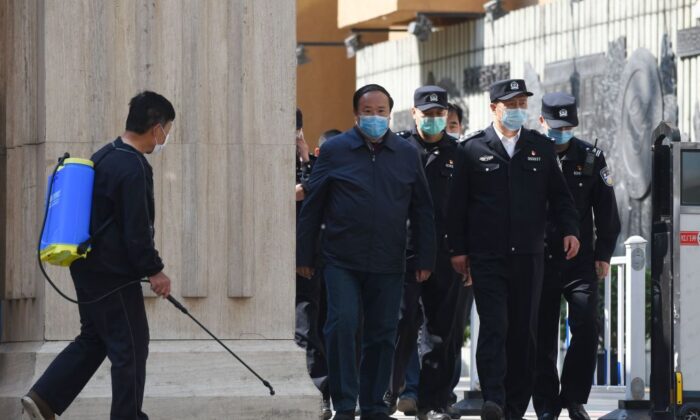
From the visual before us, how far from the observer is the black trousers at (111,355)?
31.5 feet

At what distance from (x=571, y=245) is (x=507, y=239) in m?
0.44

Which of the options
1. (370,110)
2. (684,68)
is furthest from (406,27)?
(370,110)

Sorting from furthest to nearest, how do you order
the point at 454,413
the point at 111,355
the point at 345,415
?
the point at 454,413, the point at 345,415, the point at 111,355

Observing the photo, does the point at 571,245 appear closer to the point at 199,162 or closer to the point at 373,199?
the point at 373,199

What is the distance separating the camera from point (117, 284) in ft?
31.9

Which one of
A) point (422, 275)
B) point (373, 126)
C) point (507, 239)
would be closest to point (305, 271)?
point (422, 275)

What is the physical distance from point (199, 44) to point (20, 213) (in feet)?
4.92

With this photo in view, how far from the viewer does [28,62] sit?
37.5ft

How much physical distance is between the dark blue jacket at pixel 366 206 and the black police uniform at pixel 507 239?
16.6 inches

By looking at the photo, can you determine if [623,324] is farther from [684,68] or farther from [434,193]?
[684,68]

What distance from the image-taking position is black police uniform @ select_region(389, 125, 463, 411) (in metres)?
12.2

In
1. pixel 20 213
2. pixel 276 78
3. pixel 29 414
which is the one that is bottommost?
pixel 29 414

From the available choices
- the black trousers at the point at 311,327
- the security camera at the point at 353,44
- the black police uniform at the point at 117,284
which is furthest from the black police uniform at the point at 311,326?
the security camera at the point at 353,44

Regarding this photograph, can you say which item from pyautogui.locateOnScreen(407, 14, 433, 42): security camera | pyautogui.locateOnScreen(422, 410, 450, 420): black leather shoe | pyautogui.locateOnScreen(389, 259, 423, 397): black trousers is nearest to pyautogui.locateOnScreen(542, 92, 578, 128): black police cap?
pyautogui.locateOnScreen(389, 259, 423, 397): black trousers
